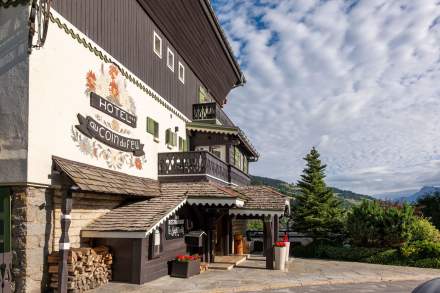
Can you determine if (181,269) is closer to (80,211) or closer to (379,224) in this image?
(80,211)

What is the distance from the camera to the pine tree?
23.5 m

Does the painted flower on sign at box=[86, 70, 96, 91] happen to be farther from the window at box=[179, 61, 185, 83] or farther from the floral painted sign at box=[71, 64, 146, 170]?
the window at box=[179, 61, 185, 83]

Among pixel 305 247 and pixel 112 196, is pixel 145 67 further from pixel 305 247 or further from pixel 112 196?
pixel 305 247

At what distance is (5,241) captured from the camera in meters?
9.67

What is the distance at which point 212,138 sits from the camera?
2073cm

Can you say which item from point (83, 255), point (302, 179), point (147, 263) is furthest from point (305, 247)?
point (83, 255)

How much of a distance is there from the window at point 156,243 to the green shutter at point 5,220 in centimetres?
409

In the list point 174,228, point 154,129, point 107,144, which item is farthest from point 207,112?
point 107,144

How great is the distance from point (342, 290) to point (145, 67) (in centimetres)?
1099

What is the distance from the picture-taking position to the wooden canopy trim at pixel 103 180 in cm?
1044

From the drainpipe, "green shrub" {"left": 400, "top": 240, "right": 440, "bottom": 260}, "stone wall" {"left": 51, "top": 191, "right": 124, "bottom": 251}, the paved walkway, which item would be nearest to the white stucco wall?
the drainpipe

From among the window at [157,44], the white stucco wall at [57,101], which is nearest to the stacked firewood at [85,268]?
the white stucco wall at [57,101]

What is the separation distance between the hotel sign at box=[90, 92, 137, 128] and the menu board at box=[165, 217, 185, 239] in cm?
383

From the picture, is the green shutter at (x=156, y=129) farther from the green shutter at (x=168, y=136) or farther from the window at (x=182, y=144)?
the window at (x=182, y=144)
